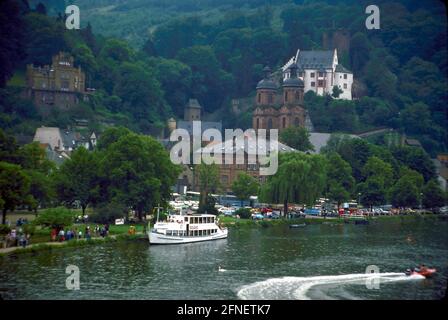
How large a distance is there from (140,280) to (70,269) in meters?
4.74

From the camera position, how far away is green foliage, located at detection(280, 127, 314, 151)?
126m

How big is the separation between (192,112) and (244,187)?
69504 mm

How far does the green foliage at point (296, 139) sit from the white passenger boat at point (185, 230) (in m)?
50.1

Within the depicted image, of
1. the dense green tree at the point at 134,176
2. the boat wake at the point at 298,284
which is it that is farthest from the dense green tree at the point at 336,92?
the boat wake at the point at 298,284

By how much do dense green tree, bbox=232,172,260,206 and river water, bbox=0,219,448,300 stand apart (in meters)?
23.0

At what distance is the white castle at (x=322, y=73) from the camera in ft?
548

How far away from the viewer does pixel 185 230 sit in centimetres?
7281

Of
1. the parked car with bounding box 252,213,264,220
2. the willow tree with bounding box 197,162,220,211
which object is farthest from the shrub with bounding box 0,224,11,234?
the willow tree with bounding box 197,162,220,211

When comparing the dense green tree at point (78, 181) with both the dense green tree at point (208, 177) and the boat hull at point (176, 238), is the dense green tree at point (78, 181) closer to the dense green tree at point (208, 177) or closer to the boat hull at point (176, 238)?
the boat hull at point (176, 238)

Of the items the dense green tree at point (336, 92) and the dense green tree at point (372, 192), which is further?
the dense green tree at point (336, 92)

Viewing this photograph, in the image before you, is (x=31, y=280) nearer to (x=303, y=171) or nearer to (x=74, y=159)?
(x=74, y=159)

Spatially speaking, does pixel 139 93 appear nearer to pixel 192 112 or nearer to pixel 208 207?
pixel 192 112

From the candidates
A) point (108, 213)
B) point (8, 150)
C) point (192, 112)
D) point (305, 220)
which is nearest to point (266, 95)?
point (192, 112)

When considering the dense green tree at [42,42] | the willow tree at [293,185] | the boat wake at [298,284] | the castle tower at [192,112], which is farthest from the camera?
the castle tower at [192,112]
